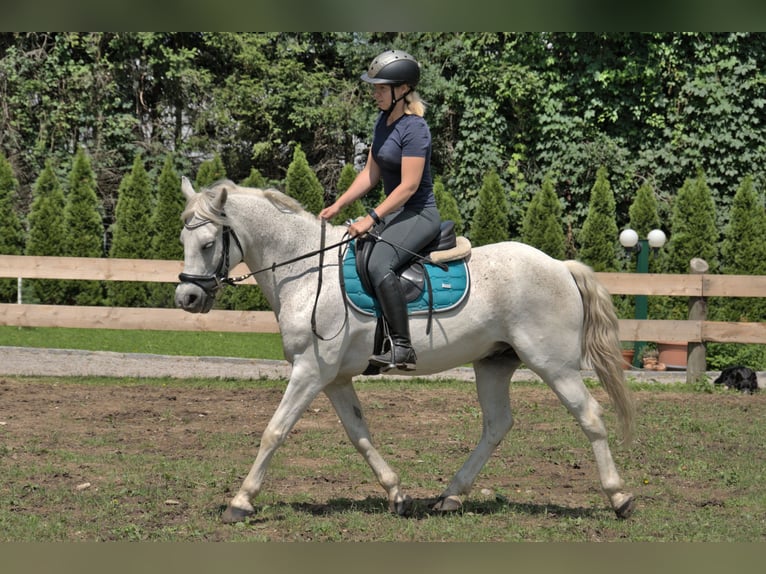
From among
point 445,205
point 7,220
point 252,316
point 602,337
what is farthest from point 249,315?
point 7,220

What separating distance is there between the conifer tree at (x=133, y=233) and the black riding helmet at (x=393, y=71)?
12480 millimetres

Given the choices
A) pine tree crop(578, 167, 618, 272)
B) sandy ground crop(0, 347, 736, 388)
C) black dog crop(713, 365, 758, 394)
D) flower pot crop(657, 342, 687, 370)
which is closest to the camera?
black dog crop(713, 365, 758, 394)

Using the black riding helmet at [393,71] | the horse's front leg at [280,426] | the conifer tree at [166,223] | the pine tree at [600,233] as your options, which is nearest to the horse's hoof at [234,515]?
the horse's front leg at [280,426]

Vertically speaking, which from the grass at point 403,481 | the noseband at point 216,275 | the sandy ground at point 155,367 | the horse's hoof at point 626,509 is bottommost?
the sandy ground at point 155,367

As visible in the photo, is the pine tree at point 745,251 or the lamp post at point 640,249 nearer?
the lamp post at point 640,249

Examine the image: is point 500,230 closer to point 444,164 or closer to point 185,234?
point 444,164

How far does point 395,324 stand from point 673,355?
8970 millimetres

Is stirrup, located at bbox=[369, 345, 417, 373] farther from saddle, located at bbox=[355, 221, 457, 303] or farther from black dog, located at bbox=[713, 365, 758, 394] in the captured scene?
black dog, located at bbox=[713, 365, 758, 394]

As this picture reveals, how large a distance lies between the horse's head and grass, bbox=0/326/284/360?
368 inches

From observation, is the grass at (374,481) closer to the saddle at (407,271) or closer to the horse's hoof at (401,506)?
the horse's hoof at (401,506)

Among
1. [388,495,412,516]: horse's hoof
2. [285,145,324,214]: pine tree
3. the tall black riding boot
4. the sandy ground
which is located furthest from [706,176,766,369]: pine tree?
Answer: the tall black riding boot

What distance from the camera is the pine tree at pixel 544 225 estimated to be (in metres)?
16.2

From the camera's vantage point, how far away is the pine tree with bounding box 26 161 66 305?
56.0 feet

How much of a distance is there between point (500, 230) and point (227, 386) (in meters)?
6.99
